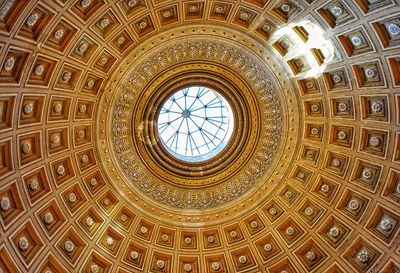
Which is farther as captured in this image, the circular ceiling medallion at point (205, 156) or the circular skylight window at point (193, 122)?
the circular skylight window at point (193, 122)

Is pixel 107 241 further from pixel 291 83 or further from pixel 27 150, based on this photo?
pixel 291 83

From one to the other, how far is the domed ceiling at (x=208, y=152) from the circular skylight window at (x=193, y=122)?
1.13 meters

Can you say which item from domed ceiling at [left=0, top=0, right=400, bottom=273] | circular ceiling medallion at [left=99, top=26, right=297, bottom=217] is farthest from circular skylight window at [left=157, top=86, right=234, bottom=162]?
circular ceiling medallion at [left=99, top=26, right=297, bottom=217]

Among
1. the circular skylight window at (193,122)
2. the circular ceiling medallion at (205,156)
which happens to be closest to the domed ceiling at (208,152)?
the circular ceiling medallion at (205,156)

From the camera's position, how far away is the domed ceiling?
1738 centimetres

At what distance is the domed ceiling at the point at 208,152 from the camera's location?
17375 mm

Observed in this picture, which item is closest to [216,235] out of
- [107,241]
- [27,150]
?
[107,241]

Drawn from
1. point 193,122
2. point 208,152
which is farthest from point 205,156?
point 193,122

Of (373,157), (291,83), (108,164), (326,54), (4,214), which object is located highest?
(326,54)

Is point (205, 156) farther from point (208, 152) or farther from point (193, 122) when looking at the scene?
point (193, 122)

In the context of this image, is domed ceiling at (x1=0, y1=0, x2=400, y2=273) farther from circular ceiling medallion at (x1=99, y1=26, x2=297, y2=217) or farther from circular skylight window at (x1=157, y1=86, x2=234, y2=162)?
circular skylight window at (x1=157, y1=86, x2=234, y2=162)

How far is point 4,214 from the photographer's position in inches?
673

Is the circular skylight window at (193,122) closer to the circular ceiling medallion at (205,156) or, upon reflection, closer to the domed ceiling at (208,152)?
the domed ceiling at (208,152)

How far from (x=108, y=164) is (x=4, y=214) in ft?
20.9
